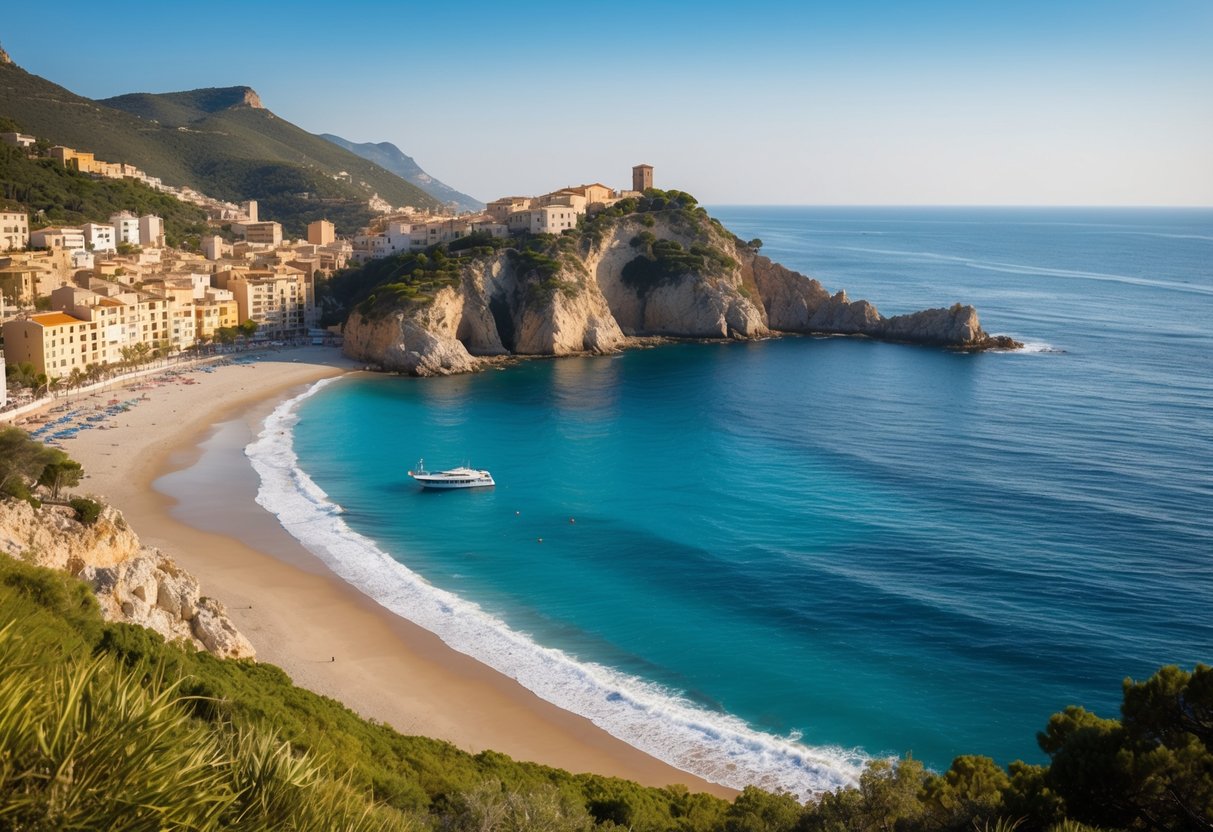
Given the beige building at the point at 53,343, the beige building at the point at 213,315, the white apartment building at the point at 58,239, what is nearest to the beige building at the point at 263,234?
the white apartment building at the point at 58,239

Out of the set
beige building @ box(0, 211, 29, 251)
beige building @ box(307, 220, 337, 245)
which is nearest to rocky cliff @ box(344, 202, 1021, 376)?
beige building @ box(0, 211, 29, 251)

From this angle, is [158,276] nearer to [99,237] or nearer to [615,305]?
[99,237]

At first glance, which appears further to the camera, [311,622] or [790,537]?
[790,537]

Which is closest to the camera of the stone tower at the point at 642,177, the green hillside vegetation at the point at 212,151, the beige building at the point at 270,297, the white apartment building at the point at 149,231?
the beige building at the point at 270,297

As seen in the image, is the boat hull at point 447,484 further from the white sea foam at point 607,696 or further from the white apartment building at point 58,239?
the white apartment building at point 58,239

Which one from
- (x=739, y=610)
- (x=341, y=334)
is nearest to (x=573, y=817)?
(x=739, y=610)

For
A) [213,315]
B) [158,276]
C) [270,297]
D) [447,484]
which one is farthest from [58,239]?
[447,484]
